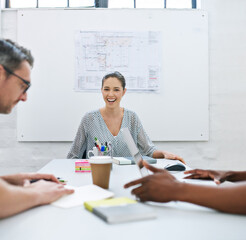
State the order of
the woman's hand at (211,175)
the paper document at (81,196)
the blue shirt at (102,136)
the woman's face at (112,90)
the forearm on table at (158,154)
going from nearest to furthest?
the paper document at (81,196)
the woman's hand at (211,175)
the forearm on table at (158,154)
the blue shirt at (102,136)
the woman's face at (112,90)

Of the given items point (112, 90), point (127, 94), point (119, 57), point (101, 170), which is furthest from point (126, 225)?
point (119, 57)

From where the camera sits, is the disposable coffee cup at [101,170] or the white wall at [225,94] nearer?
the disposable coffee cup at [101,170]

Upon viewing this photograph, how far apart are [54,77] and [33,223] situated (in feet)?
7.46

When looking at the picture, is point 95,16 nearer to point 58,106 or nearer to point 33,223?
point 58,106

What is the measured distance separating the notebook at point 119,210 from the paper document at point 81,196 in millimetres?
62

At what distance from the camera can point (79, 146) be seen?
2279 millimetres

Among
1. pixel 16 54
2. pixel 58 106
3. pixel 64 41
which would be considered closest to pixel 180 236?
pixel 16 54

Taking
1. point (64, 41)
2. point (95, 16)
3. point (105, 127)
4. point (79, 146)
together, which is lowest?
point (79, 146)

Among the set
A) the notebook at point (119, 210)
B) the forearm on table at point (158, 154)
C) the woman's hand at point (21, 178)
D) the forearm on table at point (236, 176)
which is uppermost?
the woman's hand at point (21, 178)

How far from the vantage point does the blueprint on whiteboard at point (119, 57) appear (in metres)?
2.87

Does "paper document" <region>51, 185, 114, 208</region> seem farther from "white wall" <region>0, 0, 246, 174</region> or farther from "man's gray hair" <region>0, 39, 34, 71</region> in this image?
"white wall" <region>0, 0, 246, 174</region>

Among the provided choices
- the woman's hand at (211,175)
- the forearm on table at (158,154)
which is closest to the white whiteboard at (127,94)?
the forearm on table at (158,154)

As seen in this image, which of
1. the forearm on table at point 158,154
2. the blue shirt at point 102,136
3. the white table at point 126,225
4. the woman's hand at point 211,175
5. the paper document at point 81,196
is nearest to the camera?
the white table at point 126,225

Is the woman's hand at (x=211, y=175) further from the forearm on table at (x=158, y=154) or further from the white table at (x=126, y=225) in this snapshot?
the forearm on table at (x=158, y=154)
